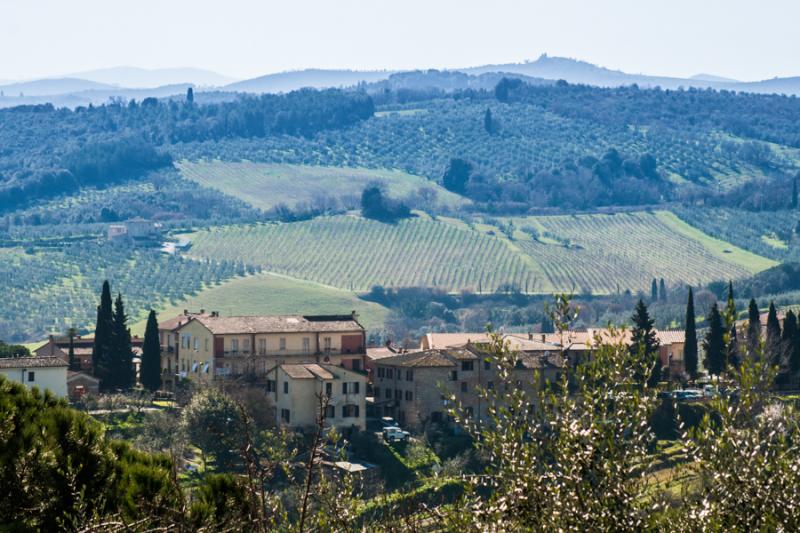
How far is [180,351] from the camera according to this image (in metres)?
75.2

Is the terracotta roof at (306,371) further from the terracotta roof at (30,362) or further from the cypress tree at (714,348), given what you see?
the cypress tree at (714,348)

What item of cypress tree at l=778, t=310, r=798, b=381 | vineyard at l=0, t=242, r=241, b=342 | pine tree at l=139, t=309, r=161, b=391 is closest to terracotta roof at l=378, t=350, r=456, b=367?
pine tree at l=139, t=309, r=161, b=391

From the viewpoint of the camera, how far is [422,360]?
226 feet

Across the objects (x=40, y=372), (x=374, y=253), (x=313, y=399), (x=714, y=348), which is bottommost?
(x=374, y=253)

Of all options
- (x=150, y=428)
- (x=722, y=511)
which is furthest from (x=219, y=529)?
(x=150, y=428)

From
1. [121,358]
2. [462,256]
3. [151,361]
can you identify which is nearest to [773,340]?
[151,361]

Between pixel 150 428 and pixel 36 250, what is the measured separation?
392 feet

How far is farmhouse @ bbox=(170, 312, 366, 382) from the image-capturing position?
235 ft

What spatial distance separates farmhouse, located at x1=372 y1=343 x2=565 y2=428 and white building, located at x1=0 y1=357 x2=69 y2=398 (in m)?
12.4

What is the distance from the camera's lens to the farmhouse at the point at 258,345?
71688 mm

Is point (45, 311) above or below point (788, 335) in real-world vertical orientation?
below

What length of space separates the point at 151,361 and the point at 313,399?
29.4ft

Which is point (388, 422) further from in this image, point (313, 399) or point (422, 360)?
point (313, 399)

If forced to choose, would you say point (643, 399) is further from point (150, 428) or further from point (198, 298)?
point (198, 298)
